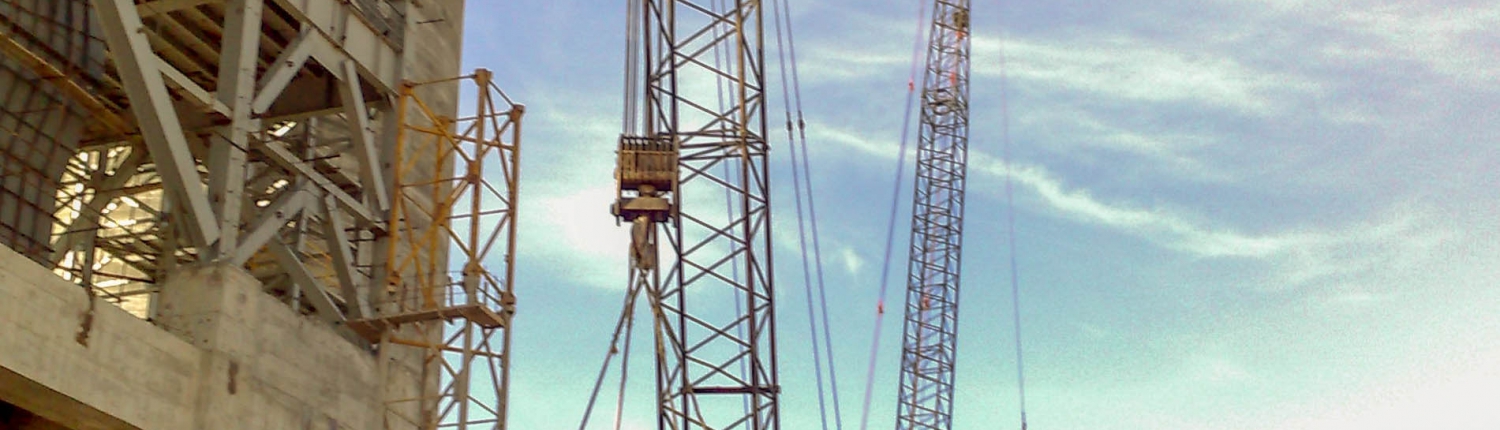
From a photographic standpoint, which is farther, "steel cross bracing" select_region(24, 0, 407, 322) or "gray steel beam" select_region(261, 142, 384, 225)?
"gray steel beam" select_region(261, 142, 384, 225)

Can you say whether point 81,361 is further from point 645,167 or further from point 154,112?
point 645,167

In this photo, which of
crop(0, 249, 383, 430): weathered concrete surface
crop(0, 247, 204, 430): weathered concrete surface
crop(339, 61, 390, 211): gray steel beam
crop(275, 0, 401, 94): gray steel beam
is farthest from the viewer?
crop(339, 61, 390, 211): gray steel beam

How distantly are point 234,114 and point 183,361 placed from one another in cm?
524

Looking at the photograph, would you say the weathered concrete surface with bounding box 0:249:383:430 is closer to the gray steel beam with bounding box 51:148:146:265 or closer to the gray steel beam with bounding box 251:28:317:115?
the gray steel beam with bounding box 251:28:317:115

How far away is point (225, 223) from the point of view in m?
30.3

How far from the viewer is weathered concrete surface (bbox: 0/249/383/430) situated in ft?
81.8

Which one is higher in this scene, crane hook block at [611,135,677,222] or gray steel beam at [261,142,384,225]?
crane hook block at [611,135,677,222]

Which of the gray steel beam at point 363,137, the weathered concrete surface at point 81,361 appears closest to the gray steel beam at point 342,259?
the gray steel beam at point 363,137

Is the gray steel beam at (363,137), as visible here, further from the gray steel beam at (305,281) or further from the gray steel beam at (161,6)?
the gray steel beam at (161,6)

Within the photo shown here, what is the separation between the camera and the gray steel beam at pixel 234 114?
30594 millimetres

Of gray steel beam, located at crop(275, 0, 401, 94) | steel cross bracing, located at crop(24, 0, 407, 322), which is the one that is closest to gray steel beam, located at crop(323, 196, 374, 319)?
steel cross bracing, located at crop(24, 0, 407, 322)

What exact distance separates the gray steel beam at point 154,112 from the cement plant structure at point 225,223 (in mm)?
36

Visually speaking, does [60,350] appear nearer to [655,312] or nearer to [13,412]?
[13,412]

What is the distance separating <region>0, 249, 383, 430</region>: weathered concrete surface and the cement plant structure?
4 centimetres
